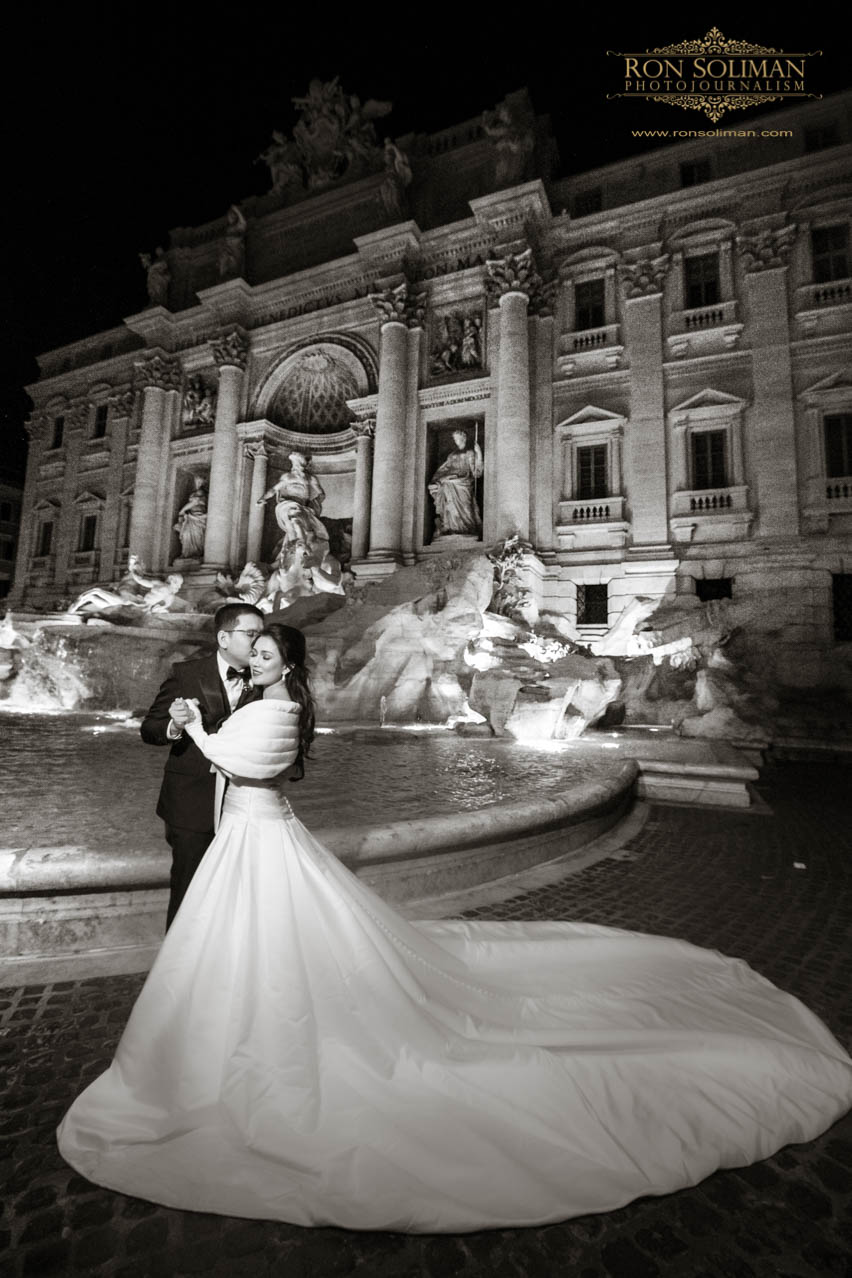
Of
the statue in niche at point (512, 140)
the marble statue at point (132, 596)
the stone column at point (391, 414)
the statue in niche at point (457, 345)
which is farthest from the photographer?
the statue in niche at point (457, 345)

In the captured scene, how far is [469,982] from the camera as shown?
209cm

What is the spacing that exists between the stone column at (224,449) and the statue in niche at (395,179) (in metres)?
6.50

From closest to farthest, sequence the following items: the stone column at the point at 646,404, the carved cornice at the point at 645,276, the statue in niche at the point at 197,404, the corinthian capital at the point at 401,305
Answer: the stone column at the point at 646,404, the carved cornice at the point at 645,276, the corinthian capital at the point at 401,305, the statue in niche at the point at 197,404

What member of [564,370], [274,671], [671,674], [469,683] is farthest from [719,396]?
[274,671]

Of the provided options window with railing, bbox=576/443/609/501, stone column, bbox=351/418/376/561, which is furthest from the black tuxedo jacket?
window with railing, bbox=576/443/609/501

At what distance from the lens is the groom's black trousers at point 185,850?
2250mm

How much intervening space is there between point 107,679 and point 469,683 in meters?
6.56

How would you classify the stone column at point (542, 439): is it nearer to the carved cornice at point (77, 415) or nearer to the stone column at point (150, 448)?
the stone column at point (150, 448)

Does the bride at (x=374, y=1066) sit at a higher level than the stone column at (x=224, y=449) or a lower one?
lower

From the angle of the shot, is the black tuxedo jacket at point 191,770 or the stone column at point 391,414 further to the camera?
the stone column at point 391,414

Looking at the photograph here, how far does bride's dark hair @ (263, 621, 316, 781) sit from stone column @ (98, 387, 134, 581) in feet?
82.8

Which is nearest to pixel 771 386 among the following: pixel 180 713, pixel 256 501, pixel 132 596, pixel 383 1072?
pixel 256 501

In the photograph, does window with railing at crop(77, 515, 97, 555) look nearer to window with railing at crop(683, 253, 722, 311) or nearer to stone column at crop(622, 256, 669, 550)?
stone column at crop(622, 256, 669, 550)

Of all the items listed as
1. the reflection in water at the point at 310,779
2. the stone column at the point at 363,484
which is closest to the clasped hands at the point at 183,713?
the reflection in water at the point at 310,779
